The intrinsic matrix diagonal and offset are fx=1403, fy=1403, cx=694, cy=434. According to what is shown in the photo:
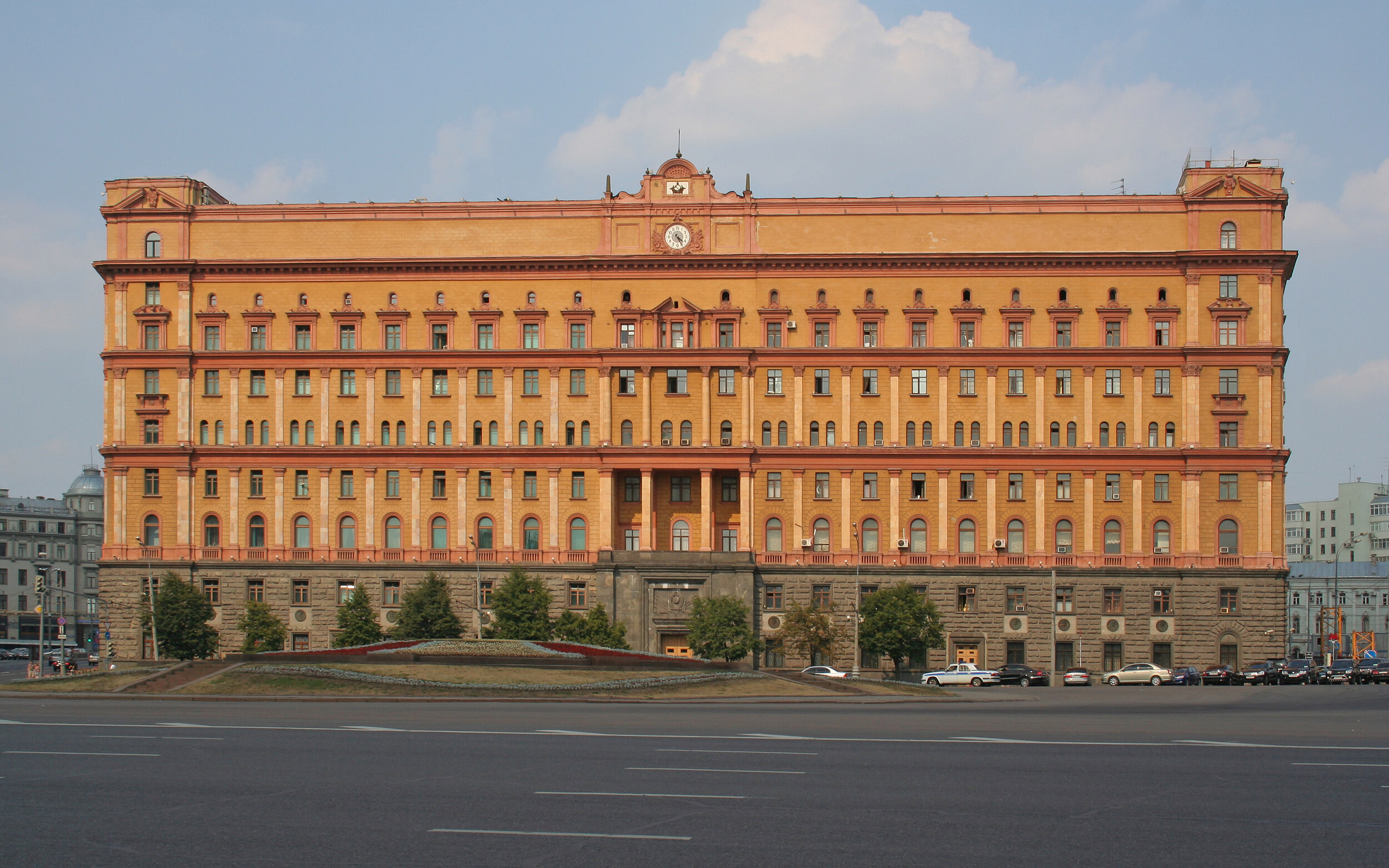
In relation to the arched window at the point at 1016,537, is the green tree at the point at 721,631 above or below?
below

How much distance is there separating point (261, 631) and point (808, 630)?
31.4 metres

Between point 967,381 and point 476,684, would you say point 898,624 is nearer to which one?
point 967,381

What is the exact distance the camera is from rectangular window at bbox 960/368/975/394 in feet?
271

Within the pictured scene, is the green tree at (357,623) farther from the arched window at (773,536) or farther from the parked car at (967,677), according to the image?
the parked car at (967,677)

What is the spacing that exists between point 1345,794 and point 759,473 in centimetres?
6359

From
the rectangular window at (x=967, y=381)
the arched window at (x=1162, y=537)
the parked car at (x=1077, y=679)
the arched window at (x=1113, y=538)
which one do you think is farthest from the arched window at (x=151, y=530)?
the arched window at (x=1162, y=537)

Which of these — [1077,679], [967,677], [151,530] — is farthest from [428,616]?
[1077,679]

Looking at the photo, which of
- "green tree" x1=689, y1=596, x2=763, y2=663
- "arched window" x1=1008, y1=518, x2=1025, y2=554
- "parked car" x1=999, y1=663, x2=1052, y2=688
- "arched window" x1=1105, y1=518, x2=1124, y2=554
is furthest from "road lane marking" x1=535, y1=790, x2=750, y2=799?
"arched window" x1=1105, y1=518, x2=1124, y2=554

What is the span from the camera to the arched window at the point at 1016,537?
270ft

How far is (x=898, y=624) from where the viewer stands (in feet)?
250

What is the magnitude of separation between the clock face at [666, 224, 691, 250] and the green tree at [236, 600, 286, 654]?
3198cm

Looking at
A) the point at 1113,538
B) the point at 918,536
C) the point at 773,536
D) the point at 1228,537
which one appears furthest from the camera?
the point at 773,536

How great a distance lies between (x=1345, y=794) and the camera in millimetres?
19953

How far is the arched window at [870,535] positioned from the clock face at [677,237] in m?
19.8
